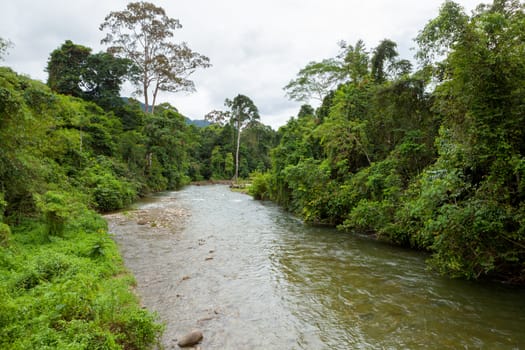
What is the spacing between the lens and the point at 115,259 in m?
7.96

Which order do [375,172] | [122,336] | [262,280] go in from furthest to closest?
[375,172] → [262,280] → [122,336]

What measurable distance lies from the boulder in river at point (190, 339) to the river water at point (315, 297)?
113mm

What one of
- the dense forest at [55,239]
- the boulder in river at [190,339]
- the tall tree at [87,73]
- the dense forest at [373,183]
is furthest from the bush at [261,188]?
the boulder in river at [190,339]

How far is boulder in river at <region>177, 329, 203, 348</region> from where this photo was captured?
453cm

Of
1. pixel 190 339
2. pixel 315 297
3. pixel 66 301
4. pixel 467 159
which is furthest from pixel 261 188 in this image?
pixel 66 301

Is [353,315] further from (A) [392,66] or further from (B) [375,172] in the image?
(A) [392,66]

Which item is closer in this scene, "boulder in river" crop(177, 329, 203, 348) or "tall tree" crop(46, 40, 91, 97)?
"boulder in river" crop(177, 329, 203, 348)

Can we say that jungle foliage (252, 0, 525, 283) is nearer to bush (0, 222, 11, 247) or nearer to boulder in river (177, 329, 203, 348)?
boulder in river (177, 329, 203, 348)

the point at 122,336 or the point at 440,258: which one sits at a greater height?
the point at 440,258

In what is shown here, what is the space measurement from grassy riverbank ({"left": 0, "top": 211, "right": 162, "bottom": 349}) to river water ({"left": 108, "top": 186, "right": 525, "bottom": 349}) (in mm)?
628

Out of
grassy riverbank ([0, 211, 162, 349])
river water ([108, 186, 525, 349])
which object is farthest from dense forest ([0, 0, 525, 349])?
river water ([108, 186, 525, 349])

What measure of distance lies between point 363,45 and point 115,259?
21.1m

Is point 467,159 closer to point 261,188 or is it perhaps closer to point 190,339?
point 190,339

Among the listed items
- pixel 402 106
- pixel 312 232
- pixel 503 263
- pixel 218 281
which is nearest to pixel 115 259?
pixel 218 281
